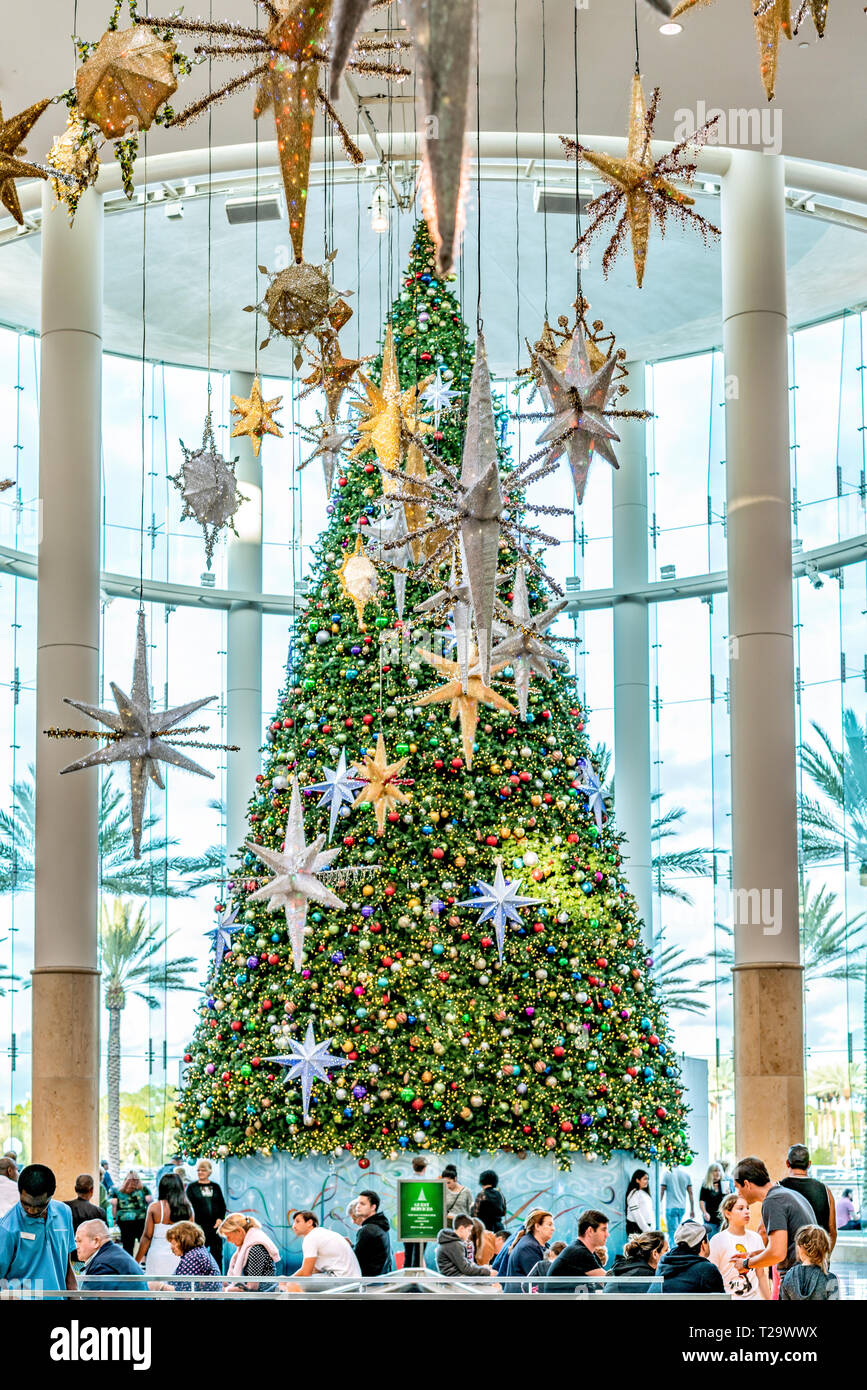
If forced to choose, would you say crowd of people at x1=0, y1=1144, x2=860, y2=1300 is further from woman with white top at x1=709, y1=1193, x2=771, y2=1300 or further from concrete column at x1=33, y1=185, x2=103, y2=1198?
concrete column at x1=33, y1=185, x2=103, y2=1198

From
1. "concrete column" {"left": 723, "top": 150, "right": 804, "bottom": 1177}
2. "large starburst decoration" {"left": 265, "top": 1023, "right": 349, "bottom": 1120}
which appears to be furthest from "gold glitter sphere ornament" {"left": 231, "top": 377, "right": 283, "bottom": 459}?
"large starburst decoration" {"left": 265, "top": 1023, "right": 349, "bottom": 1120}

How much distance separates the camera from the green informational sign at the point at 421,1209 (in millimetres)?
8734

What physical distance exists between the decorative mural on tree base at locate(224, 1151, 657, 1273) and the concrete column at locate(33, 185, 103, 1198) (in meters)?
2.12

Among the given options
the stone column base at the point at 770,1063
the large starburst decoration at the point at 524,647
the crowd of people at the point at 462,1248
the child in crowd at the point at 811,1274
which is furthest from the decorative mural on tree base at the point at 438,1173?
the child in crowd at the point at 811,1274

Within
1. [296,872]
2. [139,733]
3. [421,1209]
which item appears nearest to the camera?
[421,1209]

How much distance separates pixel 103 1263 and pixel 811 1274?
2.92 metres

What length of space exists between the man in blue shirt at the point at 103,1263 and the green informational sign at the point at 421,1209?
1.73m

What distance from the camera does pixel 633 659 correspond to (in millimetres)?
26453

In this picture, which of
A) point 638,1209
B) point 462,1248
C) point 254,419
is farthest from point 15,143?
point 638,1209

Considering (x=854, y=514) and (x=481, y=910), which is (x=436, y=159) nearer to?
(x=481, y=910)

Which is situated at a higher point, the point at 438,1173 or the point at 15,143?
the point at 15,143

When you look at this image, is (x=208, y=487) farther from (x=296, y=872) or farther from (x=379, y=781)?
(x=296, y=872)

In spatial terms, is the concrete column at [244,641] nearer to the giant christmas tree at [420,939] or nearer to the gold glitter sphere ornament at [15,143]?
the giant christmas tree at [420,939]
